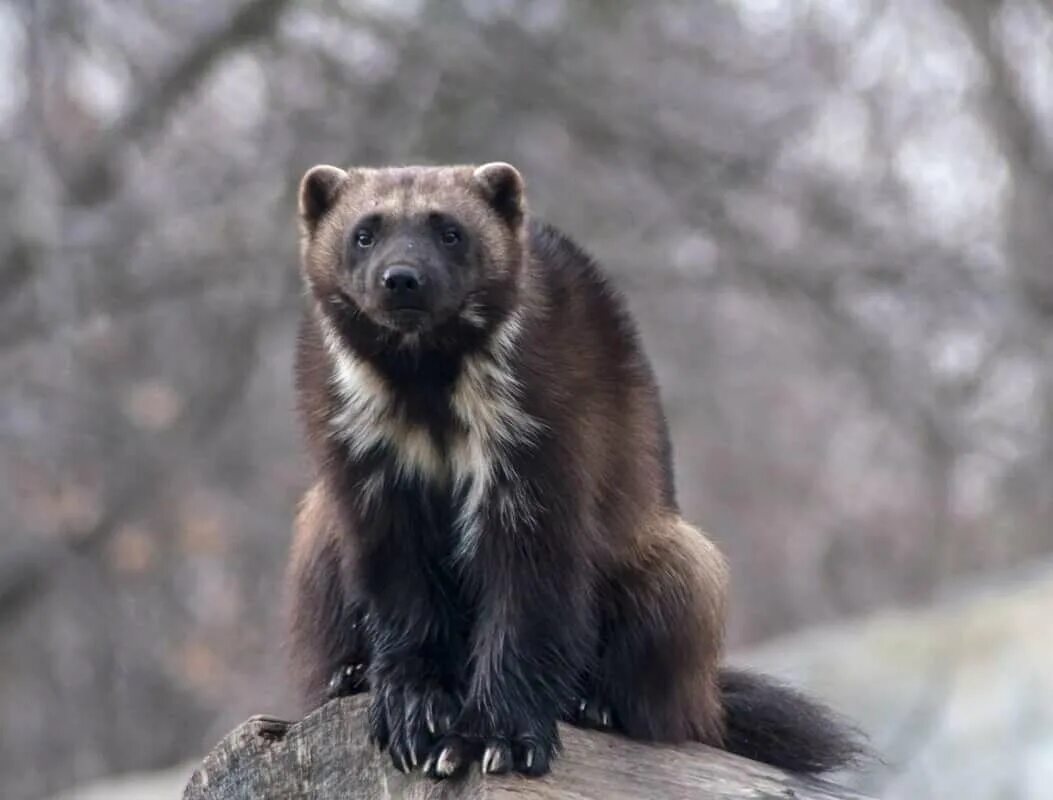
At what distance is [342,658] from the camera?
465 centimetres

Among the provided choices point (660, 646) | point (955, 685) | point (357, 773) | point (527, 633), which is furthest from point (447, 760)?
point (955, 685)

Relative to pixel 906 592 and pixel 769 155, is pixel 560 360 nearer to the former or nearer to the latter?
pixel 769 155

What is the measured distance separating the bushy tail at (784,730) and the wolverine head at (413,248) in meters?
1.23

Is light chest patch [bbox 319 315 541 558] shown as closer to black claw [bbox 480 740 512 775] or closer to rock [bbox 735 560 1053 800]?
black claw [bbox 480 740 512 775]

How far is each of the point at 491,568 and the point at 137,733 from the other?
9.90 metres

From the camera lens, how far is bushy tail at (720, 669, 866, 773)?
15.1 feet

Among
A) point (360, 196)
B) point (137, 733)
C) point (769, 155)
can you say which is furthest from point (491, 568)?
point (137, 733)

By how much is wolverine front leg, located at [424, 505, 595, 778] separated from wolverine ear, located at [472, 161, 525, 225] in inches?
33.8

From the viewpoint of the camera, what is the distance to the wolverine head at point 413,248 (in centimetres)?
423

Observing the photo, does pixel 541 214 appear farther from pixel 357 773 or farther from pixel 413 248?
pixel 357 773

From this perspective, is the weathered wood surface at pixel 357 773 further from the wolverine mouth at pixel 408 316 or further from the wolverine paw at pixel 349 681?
the wolverine mouth at pixel 408 316

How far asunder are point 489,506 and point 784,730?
103 cm

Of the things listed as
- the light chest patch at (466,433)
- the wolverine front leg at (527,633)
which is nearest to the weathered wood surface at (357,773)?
the wolverine front leg at (527,633)

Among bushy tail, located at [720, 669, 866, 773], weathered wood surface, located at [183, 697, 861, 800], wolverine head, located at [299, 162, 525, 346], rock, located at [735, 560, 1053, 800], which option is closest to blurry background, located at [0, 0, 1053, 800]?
rock, located at [735, 560, 1053, 800]
